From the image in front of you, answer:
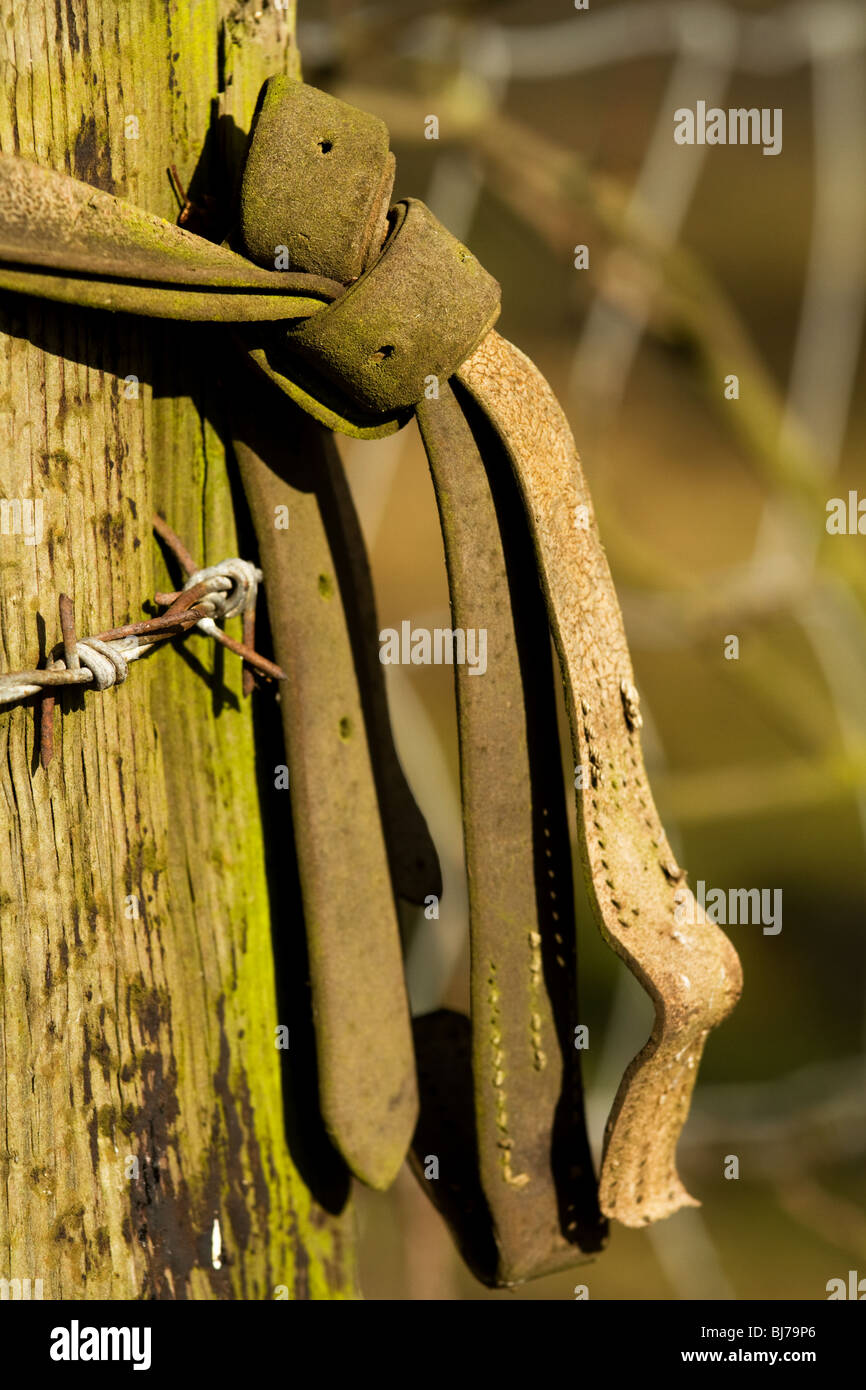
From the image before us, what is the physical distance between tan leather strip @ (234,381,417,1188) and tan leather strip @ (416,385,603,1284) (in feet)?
0.31

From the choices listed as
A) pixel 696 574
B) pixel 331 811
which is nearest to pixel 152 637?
pixel 331 811

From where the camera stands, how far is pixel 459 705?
96cm

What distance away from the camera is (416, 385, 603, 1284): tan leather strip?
37.1 inches

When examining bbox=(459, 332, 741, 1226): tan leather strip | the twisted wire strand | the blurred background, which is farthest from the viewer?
the blurred background

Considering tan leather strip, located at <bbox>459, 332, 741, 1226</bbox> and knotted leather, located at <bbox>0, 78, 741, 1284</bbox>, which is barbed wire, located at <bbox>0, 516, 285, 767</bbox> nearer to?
knotted leather, located at <bbox>0, 78, 741, 1284</bbox>

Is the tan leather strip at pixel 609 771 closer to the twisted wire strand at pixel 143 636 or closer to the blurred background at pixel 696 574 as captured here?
the twisted wire strand at pixel 143 636

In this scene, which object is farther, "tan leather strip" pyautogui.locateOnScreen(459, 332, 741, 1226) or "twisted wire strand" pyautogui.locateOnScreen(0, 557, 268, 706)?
"tan leather strip" pyautogui.locateOnScreen(459, 332, 741, 1226)

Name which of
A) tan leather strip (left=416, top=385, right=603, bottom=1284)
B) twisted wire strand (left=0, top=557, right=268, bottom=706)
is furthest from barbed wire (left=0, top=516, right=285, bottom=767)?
tan leather strip (left=416, top=385, right=603, bottom=1284)

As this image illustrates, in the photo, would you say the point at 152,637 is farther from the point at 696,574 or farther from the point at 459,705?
the point at 696,574

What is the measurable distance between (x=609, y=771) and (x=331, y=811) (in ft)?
0.80

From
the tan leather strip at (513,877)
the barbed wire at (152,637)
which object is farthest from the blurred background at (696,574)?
the barbed wire at (152,637)

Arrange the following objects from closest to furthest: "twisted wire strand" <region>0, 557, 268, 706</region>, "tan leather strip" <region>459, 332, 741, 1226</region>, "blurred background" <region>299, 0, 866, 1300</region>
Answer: "twisted wire strand" <region>0, 557, 268, 706</region>, "tan leather strip" <region>459, 332, 741, 1226</region>, "blurred background" <region>299, 0, 866, 1300</region>

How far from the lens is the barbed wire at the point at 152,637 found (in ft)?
2.68

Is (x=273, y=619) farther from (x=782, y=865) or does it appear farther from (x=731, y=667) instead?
(x=782, y=865)
